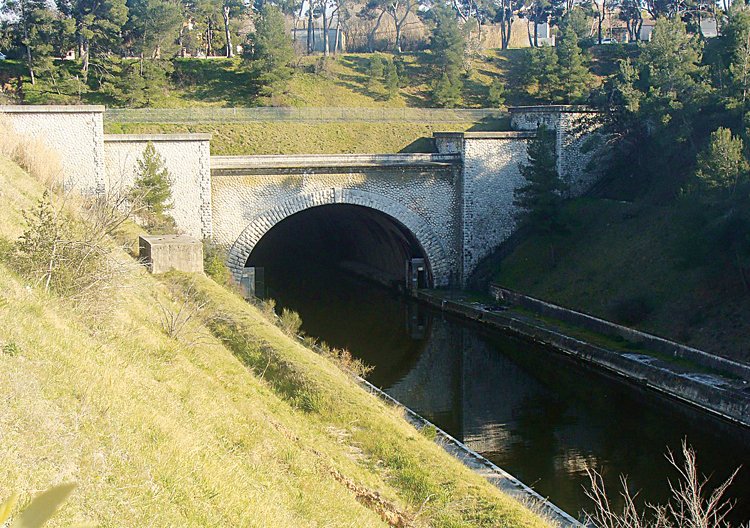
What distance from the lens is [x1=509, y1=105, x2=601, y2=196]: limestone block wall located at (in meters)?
31.6

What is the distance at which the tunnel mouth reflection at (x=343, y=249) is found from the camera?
31922mm

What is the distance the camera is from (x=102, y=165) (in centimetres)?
2606

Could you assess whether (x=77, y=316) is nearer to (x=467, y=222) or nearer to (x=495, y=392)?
(x=495, y=392)

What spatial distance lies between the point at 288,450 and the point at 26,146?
58.3ft

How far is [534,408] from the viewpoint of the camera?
19.3 m

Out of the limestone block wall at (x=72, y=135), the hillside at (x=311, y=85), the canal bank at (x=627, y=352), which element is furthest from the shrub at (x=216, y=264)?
the hillside at (x=311, y=85)

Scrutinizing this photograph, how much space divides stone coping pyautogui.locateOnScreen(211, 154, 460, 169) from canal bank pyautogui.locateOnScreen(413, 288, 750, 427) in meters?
5.12

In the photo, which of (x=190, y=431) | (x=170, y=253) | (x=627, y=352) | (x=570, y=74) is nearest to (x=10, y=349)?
(x=190, y=431)

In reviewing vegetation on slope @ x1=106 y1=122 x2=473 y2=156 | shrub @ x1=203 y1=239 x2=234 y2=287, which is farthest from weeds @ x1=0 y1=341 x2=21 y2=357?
vegetation on slope @ x1=106 y1=122 x2=473 y2=156

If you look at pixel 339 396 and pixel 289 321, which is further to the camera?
pixel 289 321

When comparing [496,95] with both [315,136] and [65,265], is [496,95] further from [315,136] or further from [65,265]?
[65,265]

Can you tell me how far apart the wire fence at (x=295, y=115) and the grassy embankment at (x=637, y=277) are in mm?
7399

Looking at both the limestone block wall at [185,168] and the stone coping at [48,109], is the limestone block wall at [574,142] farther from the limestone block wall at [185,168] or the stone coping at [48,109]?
the stone coping at [48,109]

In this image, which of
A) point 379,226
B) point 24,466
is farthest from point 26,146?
point 24,466
